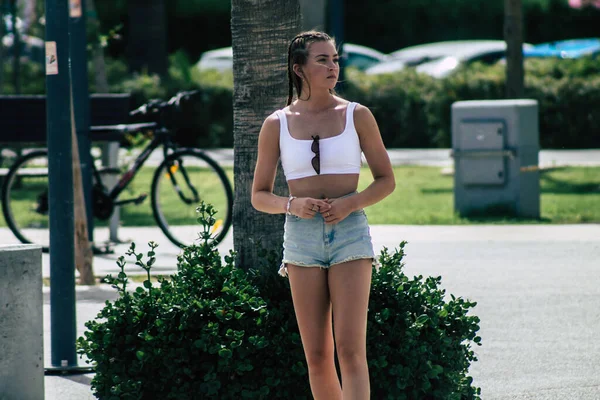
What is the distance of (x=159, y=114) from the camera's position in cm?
955

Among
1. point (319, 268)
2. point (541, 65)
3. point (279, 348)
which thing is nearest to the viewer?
point (319, 268)

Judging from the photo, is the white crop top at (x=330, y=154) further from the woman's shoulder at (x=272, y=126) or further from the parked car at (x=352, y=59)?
the parked car at (x=352, y=59)

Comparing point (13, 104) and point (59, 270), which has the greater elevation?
point (13, 104)

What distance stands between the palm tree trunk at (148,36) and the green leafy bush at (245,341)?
2057 cm

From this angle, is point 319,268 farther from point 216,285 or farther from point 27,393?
point 27,393

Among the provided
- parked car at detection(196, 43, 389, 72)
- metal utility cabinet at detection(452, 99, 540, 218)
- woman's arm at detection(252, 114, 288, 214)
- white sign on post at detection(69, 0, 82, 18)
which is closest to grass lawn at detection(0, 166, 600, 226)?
metal utility cabinet at detection(452, 99, 540, 218)

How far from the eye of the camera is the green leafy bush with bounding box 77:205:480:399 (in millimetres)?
4668

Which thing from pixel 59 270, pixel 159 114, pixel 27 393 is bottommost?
pixel 27 393

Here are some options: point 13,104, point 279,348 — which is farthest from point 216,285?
point 13,104

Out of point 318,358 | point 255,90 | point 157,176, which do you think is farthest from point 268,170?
point 157,176

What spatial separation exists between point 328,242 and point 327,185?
8.1 inches

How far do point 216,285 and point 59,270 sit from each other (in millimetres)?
1310

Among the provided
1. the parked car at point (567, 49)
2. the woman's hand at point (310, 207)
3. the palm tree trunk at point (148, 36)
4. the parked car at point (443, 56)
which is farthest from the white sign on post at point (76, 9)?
the parked car at point (567, 49)

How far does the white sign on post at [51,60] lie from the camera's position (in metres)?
5.97
